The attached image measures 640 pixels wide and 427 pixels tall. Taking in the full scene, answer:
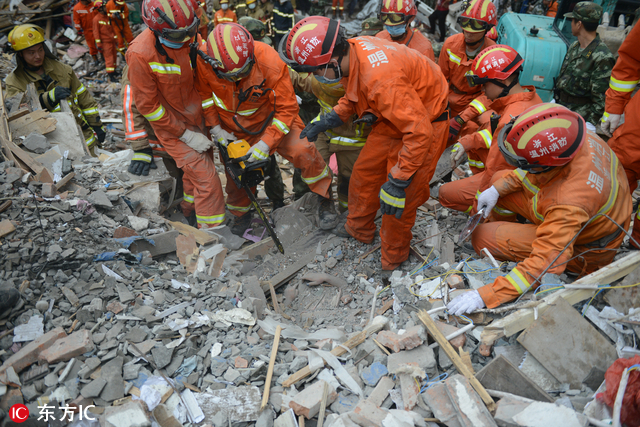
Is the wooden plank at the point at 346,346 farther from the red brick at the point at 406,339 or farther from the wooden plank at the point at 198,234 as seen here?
the wooden plank at the point at 198,234

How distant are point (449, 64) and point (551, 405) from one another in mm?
4205

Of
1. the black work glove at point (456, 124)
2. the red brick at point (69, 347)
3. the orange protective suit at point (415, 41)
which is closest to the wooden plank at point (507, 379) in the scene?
the red brick at point (69, 347)

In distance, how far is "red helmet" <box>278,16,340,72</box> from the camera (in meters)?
2.85

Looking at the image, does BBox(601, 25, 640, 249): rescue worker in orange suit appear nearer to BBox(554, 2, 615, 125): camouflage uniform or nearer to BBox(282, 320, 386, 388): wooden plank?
BBox(554, 2, 615, 125): camouflage uniform

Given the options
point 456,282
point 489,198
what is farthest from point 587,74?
point 456,282

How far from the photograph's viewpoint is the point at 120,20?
10.0 m

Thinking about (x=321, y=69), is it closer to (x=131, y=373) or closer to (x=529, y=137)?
(x=529, y=137)

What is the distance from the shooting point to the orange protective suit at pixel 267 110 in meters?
3.82

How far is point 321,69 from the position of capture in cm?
301

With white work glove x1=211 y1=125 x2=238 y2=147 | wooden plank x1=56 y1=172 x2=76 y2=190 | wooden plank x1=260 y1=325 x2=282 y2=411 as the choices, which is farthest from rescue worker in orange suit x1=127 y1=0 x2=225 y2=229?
wooden plank x1=260 y1=325 x2=282 y2=411

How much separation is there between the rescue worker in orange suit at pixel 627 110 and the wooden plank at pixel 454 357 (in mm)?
2161

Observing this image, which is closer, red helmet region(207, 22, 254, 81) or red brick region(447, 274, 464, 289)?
red brick region(447, 274, 464, 289)

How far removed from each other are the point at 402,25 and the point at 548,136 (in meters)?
2.99

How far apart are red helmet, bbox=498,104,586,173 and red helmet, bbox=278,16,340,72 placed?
4.72 ft
